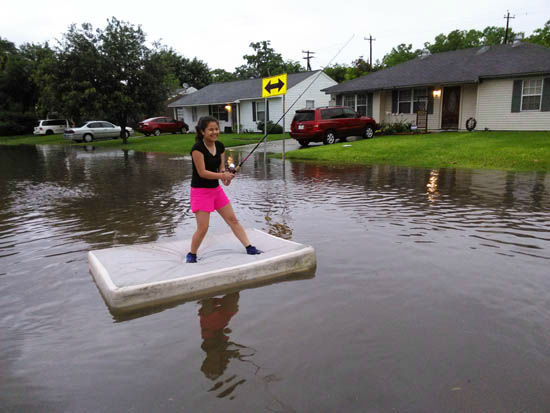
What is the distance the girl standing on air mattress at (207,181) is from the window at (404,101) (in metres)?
23.3

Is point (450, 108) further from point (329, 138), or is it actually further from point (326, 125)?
point (326, 125)

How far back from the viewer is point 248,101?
121 feet

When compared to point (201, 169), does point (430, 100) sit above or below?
above

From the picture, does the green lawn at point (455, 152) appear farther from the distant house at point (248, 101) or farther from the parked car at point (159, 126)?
the parked car at point (159, 126)

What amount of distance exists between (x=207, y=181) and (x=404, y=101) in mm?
23710

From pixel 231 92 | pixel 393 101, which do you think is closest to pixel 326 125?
pixel 393 101

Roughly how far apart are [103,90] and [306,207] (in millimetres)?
26241

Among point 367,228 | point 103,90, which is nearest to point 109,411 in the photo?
point 367,228

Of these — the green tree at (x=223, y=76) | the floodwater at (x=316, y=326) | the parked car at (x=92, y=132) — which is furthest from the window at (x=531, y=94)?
the green tree at (x=223, y=76)

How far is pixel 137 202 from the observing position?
31.6 feet

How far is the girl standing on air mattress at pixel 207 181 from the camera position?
4820 millimetres

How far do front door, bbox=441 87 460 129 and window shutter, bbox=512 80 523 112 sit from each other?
297 centimetres

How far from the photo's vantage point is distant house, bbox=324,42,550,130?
21828 mm

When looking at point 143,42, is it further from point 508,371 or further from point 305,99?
point 508,371
